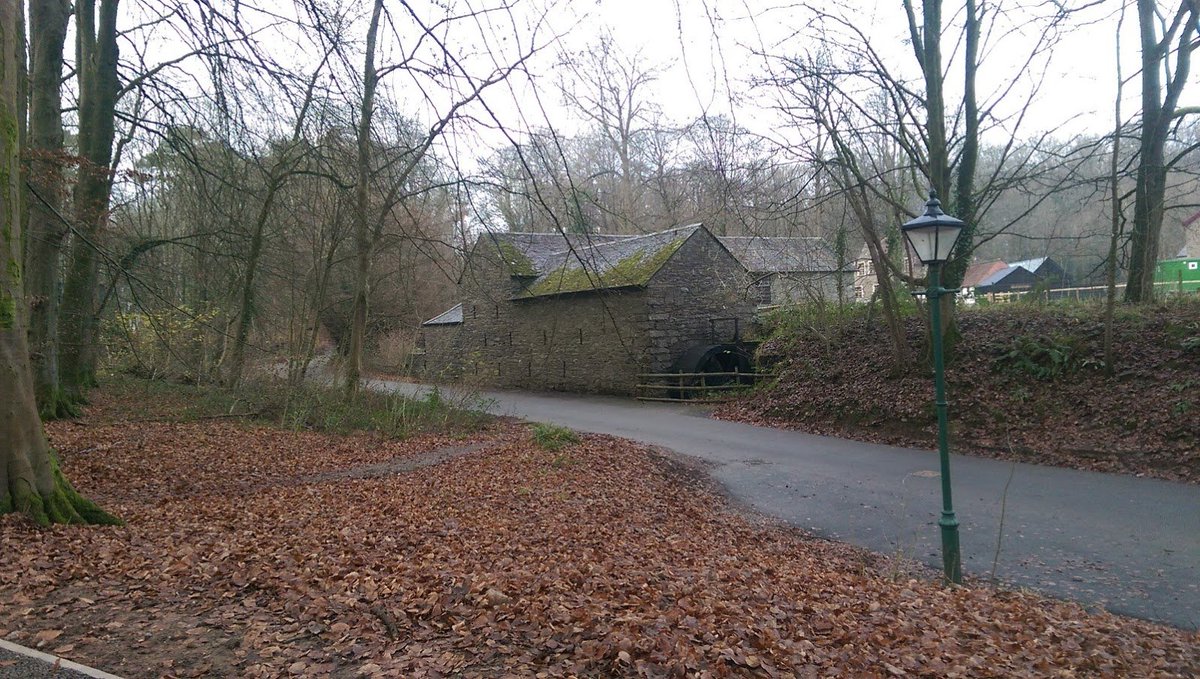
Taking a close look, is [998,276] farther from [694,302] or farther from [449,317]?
[449,317]

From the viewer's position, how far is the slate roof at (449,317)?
33.3 m

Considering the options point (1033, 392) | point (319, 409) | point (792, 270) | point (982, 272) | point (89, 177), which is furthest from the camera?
point (982, 272)

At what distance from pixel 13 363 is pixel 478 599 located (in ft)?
12.3

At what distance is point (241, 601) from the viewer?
4.38m

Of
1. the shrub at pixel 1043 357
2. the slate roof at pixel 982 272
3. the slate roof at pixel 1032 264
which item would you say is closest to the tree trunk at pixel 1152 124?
the shrub at pixel 1043 357

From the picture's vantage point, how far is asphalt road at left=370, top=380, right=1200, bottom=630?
7.29 m

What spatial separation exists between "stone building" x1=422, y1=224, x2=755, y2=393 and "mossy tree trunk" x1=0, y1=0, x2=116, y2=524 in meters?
12.8

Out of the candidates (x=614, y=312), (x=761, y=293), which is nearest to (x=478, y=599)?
(x=614, y=312)

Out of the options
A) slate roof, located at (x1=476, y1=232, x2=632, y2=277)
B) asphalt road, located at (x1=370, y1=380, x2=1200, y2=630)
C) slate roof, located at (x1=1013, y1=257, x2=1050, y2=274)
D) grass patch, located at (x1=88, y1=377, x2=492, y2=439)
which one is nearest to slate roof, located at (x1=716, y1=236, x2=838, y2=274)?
slate roof, located at (x1=476, y1=232, x2=632, y2=277)

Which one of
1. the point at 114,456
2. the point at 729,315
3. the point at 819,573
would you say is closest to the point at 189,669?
the point at 819,573

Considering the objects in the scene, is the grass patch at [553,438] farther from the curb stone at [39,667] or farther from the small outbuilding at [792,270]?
the curb stone at [39,667]

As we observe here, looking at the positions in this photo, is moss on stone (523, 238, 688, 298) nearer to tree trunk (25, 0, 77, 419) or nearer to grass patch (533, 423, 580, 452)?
grass patch (533, 423, 580, 452)

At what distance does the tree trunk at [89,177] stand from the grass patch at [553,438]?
302 inches

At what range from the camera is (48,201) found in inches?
430
